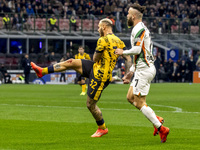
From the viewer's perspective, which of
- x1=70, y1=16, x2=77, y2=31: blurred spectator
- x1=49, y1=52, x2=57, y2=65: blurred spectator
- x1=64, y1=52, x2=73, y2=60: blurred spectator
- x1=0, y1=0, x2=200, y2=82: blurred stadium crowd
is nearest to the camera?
x1=64, y1=52, x2=73, y2=60: blurred spectator

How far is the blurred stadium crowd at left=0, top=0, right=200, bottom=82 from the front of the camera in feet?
147

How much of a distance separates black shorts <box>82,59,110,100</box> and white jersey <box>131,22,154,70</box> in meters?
1.15

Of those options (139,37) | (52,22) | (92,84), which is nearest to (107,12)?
(52,22)

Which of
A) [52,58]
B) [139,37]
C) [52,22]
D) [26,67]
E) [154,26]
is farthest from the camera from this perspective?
[154,26]

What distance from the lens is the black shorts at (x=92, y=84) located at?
35.8 feet

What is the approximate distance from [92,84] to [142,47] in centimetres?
148

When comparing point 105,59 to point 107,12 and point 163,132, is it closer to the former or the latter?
point 163,132

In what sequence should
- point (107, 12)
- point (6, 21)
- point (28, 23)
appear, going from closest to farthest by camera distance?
point (6, 21)
point (28, 23)
point (107, 12)

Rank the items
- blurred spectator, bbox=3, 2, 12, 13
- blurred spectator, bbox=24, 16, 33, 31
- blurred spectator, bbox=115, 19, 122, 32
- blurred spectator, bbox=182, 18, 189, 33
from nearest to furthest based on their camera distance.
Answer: blurred spectator, bbox=3, 2, 12, 13 → blurred spectator, bbox=24, 16, 33, 31 → blurred spectator, bbox=115, 19, 122, 32 → blurred spectator, bbox=182, 18, 189, 33

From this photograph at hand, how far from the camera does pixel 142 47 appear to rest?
10000 millimetres

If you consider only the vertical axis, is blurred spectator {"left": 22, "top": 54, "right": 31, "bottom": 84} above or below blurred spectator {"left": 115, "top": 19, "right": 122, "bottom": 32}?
below

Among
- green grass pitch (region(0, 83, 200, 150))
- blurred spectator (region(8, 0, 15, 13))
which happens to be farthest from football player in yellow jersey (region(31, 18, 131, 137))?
A: blurred spectator (region(8, 0, 15, 13))

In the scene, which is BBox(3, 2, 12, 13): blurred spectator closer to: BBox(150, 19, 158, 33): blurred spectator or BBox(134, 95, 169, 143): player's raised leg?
BBox(150, 19, 158, 33): blurred spectator

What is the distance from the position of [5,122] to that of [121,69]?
1179 inches
